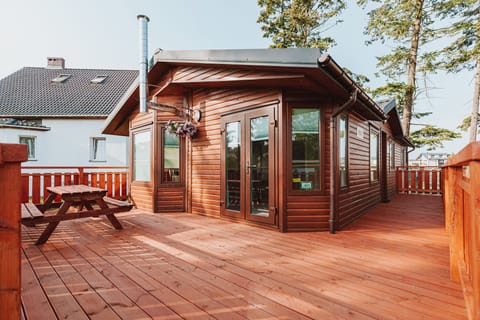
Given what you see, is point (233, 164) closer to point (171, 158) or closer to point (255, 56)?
point (171, 158)

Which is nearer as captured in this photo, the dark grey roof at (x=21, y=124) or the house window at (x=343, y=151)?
the house window at (x=343, y=151)

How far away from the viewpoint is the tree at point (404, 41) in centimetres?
1161

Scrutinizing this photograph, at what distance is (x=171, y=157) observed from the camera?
560 centimetres

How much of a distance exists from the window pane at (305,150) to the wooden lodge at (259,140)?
0.05 ft

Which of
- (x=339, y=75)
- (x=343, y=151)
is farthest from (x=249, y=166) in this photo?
(x=339, y=75)

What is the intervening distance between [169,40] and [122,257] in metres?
13.7

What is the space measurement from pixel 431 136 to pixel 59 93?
1851 centimetres

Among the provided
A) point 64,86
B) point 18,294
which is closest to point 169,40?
point 64,86

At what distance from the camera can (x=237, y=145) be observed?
4.57 m

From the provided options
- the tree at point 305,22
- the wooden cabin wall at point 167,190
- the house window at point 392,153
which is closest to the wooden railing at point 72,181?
the wooden cabin wall at point 167,190

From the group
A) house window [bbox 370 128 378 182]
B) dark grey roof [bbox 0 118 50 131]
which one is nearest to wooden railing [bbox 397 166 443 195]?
house window [bbox 370 128 378 182]

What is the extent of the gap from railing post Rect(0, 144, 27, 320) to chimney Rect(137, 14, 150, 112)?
429 centimetres

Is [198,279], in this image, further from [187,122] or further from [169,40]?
[169,40]

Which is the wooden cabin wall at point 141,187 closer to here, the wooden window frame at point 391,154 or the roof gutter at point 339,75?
the roof gutter at point 339,75
